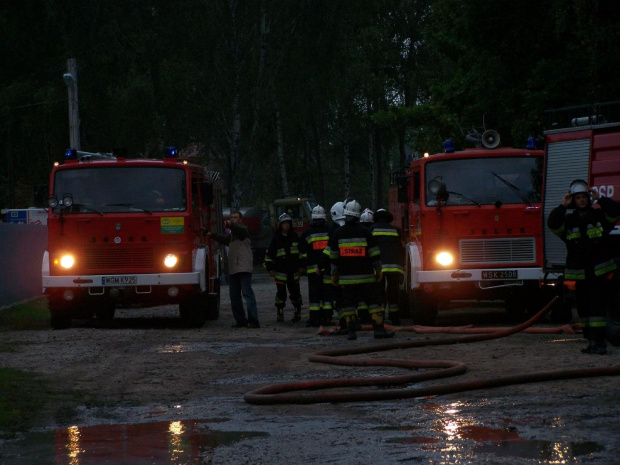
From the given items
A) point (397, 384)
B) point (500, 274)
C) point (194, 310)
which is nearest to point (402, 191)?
point (500, 274)

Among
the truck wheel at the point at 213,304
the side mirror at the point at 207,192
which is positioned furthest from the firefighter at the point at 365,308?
the truck wheel at the point at 213,304

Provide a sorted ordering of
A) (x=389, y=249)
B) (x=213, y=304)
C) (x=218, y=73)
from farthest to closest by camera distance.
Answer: (x=218, y=73)
(x=213, y=304)
(x=389, y=249)

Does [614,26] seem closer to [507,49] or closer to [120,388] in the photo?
[507,49]

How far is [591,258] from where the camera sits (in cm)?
1157

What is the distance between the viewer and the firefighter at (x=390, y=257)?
1678 centimetres

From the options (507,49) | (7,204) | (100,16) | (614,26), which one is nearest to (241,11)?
(100,16)

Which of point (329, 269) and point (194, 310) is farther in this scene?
point (194, 310)

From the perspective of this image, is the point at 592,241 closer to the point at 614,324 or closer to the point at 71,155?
the point at 614,324

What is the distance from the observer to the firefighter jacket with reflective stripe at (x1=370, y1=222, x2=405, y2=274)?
16.8 metres

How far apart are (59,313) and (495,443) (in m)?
11.9

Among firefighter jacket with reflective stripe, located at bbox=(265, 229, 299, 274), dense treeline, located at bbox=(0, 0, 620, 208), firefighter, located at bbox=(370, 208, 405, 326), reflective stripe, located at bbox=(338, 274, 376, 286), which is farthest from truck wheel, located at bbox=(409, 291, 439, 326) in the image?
dense treeline, located at bbox=(0, 0, 620, 208)

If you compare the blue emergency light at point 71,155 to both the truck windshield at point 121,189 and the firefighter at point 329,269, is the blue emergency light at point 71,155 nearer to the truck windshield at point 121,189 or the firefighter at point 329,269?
the truck windshield at point 121,189

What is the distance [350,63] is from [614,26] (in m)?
31.4

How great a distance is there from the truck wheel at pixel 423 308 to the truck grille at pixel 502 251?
0.80 m
